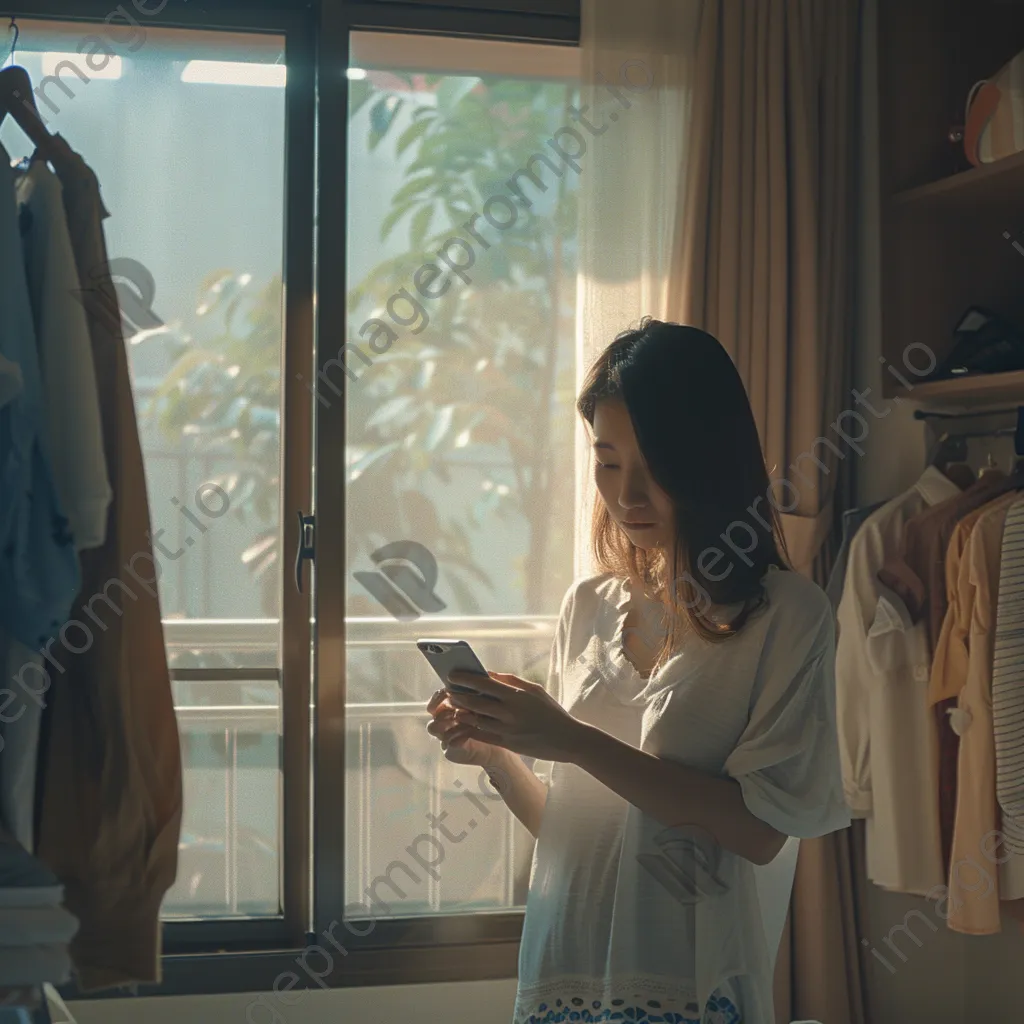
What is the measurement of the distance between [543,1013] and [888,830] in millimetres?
1052

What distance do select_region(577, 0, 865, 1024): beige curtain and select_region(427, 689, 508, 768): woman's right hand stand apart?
0.76 metres

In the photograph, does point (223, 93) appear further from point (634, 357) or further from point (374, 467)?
point (634, 357)

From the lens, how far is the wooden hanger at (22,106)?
1.23 metres

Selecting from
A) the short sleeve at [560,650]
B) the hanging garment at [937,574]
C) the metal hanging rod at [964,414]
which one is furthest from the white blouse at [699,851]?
the metal hanging rod at [964,414]

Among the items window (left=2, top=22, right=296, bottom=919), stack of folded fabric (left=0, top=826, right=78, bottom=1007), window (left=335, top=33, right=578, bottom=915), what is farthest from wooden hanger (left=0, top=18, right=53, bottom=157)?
window (left=335, top=33, right=578, bottom=915)

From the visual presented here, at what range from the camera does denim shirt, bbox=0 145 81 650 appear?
1.11 metres

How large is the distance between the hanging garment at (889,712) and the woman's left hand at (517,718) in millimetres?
1037

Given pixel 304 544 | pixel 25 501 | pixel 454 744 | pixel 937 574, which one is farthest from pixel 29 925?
pixel 937 574

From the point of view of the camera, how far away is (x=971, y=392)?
7.35 feet

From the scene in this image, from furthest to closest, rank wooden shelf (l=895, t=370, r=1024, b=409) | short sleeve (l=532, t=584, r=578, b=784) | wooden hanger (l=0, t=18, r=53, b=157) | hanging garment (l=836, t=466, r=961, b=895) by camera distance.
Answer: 1. hanging garment (l=836, t=466, r=961, b=895)
2. wooden shelf (l=895, t=370, r=1024, b=409)
3. short sleeve (l=532, t=584, r=578, b=784)
4. wooden hanger (l=0, t=18, r=53, b=157)

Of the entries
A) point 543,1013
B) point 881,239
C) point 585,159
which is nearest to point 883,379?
point 881,239

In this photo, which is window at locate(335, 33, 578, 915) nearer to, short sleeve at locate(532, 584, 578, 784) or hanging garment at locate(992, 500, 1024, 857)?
short sleeve at locate(532, 584, 578, 784)

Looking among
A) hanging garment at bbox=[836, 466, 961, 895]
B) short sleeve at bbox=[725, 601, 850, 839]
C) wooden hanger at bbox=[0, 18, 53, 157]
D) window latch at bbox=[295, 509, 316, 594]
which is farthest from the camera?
window latch at bbox=[295, 509, 316, 594]

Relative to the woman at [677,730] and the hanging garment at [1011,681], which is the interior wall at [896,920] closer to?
the hanging garment at [1011,681]
